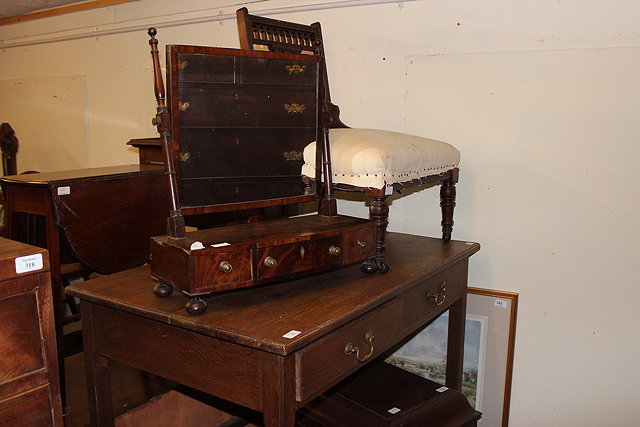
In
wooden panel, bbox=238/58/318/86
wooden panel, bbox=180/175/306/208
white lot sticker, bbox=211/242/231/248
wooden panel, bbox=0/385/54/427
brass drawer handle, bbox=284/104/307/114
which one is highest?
wooden panel, bbox=238/58/318/86

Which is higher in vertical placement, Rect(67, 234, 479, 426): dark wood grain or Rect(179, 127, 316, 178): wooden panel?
Rect(179, 127, 316, 178): wooden panel

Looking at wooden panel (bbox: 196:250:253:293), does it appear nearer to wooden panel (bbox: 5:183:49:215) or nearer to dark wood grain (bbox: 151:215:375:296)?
dark wood grain (bbox: 151:215:375:296)

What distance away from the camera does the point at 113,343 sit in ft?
5.29

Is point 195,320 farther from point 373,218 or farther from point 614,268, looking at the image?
point 614,268

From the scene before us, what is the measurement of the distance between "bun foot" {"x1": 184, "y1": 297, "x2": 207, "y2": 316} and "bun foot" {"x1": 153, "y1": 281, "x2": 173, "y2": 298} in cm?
15

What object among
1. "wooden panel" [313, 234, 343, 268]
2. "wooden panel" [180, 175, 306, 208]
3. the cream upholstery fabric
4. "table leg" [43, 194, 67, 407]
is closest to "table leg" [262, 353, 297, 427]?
"wooden panel" [313, 234, 343, 268]

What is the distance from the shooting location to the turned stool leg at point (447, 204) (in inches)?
92.4

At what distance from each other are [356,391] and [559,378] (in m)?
0.91

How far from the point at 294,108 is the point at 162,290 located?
0.65 metres

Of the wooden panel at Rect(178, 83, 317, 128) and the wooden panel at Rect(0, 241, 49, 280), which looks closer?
the wooden panel at Rect(0, 241, 49, 280)

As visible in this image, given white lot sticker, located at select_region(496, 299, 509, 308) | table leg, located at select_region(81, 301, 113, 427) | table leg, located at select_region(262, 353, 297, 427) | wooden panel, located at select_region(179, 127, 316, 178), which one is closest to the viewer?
table leg, located at select_region(262, 353, 297, 427)

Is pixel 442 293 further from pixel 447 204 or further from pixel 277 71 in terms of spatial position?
pixel 277 71

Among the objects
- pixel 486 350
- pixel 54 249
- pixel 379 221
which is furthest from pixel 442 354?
pixel 54 249

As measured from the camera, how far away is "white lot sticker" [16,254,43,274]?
4.41ft
